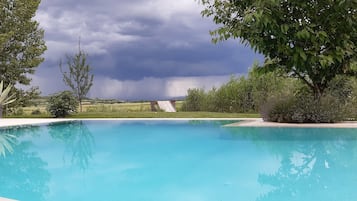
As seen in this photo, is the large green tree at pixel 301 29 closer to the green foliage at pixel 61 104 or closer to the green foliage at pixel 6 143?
the green foliage at pixel 6 143

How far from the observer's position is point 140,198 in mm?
4328

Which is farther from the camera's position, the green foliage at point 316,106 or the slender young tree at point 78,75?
the slender young tree at point 78,75

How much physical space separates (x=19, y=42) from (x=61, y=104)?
179 inches

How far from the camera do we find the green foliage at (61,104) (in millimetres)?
18562

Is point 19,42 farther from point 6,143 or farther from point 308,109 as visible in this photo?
point 308,109

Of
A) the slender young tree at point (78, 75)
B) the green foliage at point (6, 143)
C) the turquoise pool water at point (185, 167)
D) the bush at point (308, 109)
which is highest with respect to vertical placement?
the slender young tree at point (78, 75)

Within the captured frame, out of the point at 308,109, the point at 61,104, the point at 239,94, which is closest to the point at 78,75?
the point at 61,104

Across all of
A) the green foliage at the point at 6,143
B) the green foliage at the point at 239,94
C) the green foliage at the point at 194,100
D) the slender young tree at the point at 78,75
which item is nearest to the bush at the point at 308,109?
the green foliage at the point at 239,94

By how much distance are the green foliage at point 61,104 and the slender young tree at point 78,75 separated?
11.3 feet

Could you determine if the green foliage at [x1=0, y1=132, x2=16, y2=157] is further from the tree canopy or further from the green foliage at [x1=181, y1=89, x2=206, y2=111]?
the green foliage at [x1=181, y1=89, x2=206, y2=111]

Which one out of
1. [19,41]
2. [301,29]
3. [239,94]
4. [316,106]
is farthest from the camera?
[19,41]

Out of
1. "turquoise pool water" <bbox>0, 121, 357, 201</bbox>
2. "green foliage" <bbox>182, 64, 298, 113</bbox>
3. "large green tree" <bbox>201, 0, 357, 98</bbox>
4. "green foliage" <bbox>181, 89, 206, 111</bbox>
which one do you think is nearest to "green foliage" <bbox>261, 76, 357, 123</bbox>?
"turquoise pool water" <bbox>0, 121, 357, 201</bbox>

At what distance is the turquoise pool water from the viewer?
14.9 feet

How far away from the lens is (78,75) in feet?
73.5
